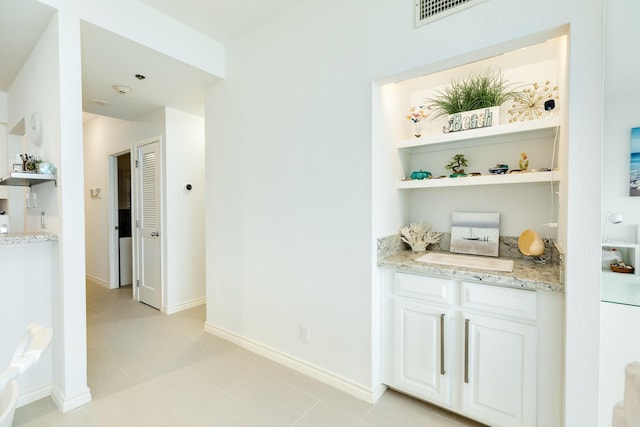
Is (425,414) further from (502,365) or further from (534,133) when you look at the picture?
(534,133)

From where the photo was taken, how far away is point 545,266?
179 cm

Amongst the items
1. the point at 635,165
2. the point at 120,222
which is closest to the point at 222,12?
the point at 635,165

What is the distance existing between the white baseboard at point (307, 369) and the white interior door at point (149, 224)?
1344 millimetres

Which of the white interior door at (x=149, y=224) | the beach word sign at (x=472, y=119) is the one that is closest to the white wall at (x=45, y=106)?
the white interior door at (x=149, y=224)

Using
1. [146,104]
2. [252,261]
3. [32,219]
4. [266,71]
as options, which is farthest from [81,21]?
[252,261]

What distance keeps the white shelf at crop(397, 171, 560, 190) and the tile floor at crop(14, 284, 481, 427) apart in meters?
1.39

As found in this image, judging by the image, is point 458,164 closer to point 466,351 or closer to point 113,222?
point 466,351

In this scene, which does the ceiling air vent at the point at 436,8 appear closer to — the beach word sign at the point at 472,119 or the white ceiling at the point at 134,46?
the beach word sign at the point at 472,119

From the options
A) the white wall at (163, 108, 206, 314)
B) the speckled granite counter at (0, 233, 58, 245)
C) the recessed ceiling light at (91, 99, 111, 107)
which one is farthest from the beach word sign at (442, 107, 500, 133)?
the recessed ceiling light at (91, 99, 111, 107)

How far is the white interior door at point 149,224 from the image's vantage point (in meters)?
3.69

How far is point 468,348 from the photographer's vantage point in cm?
169

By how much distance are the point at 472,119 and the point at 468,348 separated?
4.46 feet

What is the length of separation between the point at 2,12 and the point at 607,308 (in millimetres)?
3803

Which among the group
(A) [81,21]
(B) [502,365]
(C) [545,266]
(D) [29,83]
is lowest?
(B) [502,365]
